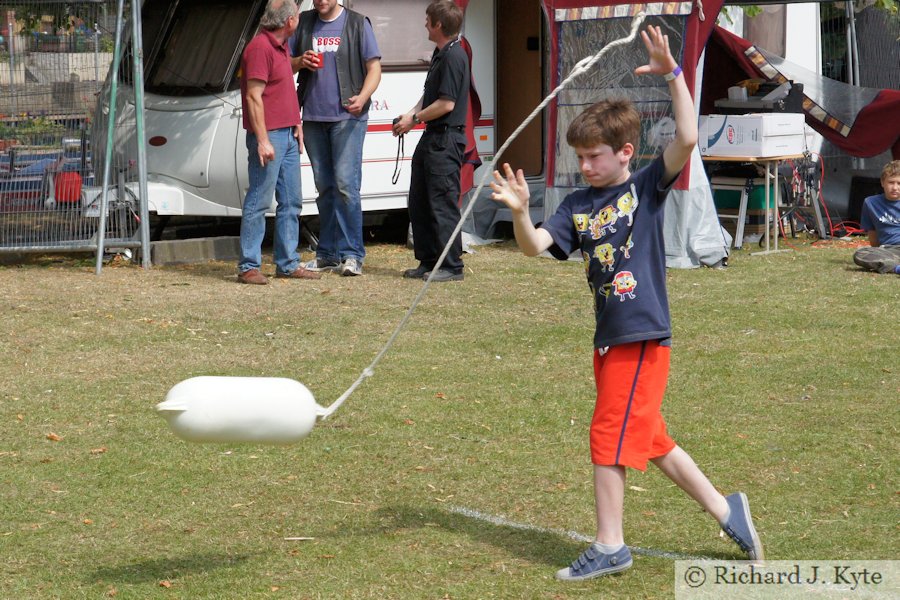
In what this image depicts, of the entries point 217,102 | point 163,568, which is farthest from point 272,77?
point 163,568

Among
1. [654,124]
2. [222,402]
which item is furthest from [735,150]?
[222,402]

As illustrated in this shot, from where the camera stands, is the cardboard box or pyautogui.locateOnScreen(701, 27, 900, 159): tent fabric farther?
pyautogui.locateOnScreen(701, 27, 900, 159): tent fabric

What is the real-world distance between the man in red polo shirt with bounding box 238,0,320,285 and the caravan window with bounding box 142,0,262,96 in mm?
1543

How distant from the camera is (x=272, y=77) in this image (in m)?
9.05

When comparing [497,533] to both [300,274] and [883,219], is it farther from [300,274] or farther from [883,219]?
[883,219]

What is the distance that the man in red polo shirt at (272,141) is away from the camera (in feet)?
29.3

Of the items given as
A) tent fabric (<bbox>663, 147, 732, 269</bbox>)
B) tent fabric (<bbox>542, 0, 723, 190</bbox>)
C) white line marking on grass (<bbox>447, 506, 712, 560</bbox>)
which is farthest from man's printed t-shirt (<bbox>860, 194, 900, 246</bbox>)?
white line marking on grass (<bbox>447, 506, 712, 560</bbox>)

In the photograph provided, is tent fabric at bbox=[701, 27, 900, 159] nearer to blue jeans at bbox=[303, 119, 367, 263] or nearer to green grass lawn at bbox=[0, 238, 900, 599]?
green grass lawn at bbox=[0, 238, 900, 599]

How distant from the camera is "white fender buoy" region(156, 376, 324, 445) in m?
3.56

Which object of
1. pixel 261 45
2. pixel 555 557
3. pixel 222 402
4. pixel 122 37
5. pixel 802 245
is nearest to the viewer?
pixel 222 402

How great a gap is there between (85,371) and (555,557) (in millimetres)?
3478

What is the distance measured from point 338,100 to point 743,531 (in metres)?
6.11

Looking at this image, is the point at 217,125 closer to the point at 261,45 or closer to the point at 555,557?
the point at 261,45

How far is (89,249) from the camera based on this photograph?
9.90 metres
